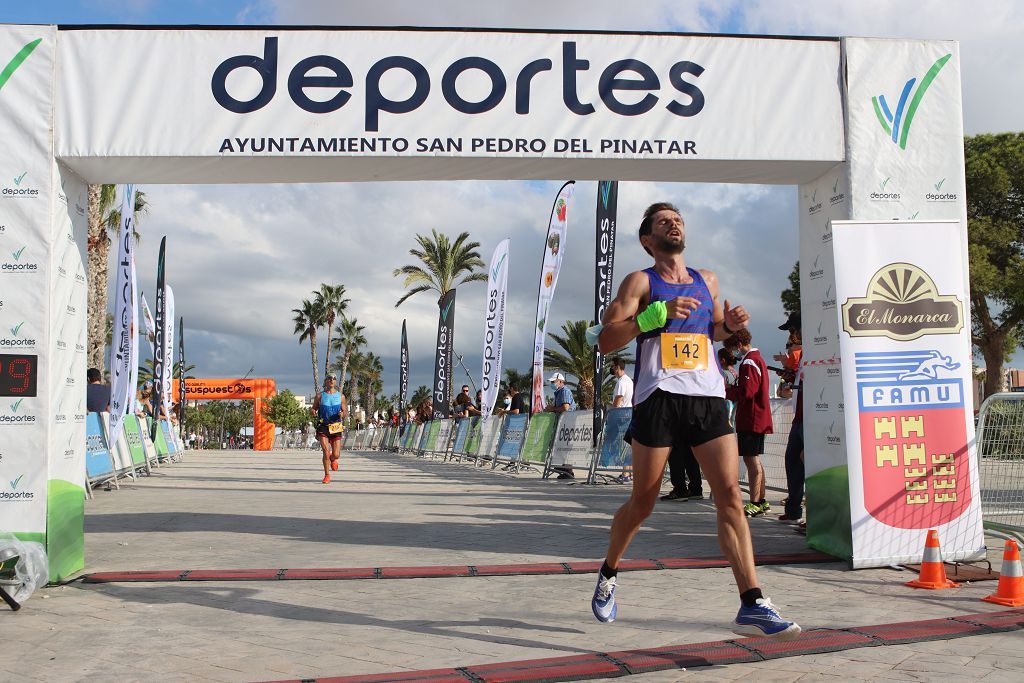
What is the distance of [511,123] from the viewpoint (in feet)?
22.0

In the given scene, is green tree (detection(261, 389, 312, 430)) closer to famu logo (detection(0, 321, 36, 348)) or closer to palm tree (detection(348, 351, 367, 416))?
palm tree (detection(348, 351, 367, 416))

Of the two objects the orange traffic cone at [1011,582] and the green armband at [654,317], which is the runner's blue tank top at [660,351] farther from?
the orange traffic cone at [1011,582]

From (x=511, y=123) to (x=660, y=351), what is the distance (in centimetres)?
288

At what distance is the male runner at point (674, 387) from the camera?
14.0ft

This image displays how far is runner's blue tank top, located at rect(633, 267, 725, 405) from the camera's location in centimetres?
442

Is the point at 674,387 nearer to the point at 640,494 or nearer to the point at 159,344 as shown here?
the point at 640,494

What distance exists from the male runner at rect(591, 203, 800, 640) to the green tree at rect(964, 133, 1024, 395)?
33151mm

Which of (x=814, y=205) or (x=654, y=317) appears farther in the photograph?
(x=814, y=205)

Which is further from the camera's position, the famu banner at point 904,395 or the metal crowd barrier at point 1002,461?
the famu banner at point 904,395

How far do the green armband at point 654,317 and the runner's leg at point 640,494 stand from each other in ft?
1.96

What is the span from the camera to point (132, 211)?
14.9 metres

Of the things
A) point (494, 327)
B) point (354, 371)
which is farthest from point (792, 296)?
point (354, 371)

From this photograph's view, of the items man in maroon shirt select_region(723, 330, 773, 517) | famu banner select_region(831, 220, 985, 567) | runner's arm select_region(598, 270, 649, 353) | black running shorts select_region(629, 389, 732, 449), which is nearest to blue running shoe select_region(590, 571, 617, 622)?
black running shorts select_region(629, 389, 732, 449)

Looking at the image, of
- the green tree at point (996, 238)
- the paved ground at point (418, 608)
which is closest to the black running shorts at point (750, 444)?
the paved ground at point (418, 608)
